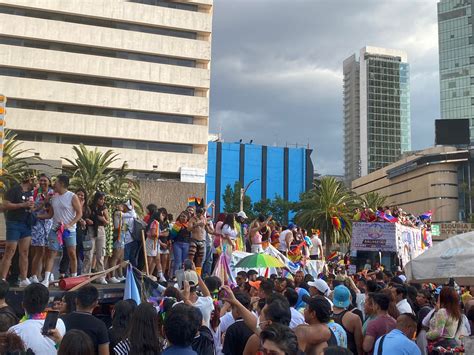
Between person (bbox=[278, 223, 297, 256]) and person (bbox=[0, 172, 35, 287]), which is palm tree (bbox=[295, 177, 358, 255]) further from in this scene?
person (bbox=[0, 172, 35, 287])

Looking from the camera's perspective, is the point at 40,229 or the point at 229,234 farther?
the point at 229,234

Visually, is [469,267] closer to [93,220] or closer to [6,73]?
[93,220]

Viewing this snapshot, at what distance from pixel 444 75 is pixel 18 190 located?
14479 cm

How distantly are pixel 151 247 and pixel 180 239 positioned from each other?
2.98ft

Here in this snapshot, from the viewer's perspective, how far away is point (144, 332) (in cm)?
437

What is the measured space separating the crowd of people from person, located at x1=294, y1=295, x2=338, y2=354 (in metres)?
0.01

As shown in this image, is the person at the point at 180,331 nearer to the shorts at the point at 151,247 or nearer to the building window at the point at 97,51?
the shorts at the point at 151,247

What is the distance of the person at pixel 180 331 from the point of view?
4098 millimetres

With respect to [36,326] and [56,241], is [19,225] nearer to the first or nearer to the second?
[56,241]

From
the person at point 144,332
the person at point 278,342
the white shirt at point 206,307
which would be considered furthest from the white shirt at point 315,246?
the person at point 278,342

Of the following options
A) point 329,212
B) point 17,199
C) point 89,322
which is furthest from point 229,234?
point 329,212

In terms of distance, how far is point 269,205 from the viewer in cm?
7825

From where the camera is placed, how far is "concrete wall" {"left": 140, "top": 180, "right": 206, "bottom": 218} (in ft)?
153

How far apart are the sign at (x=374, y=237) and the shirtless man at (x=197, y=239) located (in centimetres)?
1221
